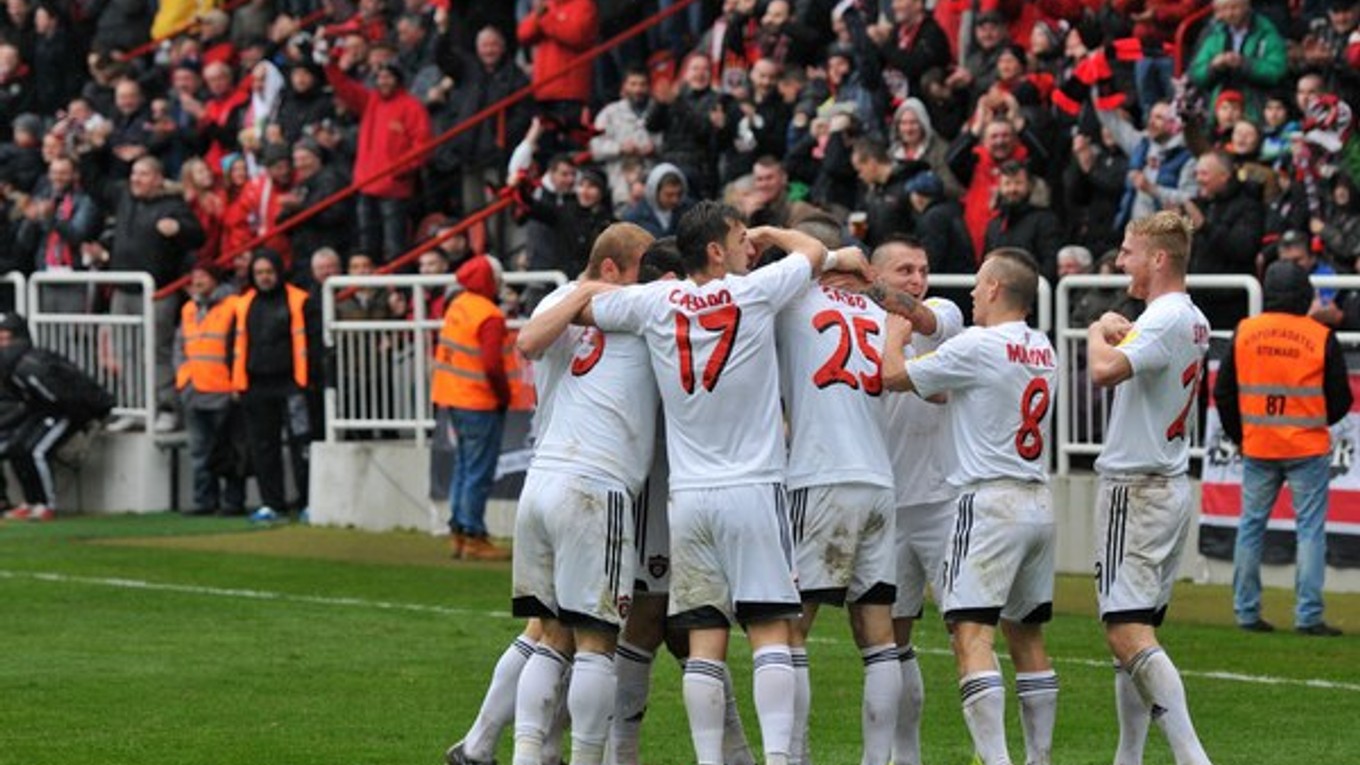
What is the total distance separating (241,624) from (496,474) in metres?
5.03

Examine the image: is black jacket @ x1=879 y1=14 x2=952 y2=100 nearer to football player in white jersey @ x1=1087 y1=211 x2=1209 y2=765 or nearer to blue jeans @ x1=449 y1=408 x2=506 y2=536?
blue jeans @ x1=449 y1=408 x2=506 y2=536

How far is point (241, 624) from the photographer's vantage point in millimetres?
17703

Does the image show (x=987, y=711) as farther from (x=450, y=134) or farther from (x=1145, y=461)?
(x=450, y=134)

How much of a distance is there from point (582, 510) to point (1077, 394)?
9143mm

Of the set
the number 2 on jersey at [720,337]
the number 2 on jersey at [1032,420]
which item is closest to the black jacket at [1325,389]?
the number 2 on jersey at [1032,420]

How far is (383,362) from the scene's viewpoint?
940 inches

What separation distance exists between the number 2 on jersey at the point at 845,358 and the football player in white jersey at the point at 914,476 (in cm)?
22

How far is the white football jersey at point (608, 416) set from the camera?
460 inches

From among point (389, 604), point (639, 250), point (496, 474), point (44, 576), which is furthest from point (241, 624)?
point (639, 250)

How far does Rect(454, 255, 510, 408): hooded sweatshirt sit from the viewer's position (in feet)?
67.9

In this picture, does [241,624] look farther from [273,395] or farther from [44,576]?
[273,395]

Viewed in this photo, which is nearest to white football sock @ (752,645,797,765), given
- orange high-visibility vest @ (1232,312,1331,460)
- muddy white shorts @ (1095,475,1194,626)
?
muddy white shorts @ (1095,475,1194,626)

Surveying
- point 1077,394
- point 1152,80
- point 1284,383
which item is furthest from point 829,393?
point 1152,80

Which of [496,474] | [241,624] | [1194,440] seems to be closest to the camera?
[241,624]
